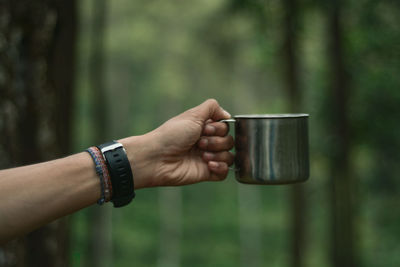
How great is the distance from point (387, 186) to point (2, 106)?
1024 centimetres

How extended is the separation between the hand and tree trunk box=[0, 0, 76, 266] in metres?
0.86

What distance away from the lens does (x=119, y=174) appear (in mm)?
2430

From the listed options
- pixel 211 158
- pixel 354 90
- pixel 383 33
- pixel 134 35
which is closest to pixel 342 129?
pixel 354 90

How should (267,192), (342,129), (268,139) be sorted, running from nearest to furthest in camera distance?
1. (268,139)
2. (342,129)
3. (267,192)

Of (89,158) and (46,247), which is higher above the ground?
(89,158)

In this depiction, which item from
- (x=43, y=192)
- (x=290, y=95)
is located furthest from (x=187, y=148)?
(x=290, y=95)

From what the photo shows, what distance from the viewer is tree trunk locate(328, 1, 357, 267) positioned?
9.57 metres

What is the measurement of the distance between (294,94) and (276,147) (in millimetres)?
7022

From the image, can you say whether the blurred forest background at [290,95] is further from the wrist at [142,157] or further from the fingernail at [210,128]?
the fingernail at [210,128]

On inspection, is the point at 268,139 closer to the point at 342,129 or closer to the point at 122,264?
the point at 342,129

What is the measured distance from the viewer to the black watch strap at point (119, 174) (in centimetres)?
243

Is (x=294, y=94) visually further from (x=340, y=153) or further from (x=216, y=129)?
(x=216, y=129)

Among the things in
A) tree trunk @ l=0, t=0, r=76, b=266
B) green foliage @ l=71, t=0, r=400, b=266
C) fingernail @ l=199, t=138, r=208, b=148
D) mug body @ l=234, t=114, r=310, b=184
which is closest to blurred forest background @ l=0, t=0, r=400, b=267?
tree trunk @ l=0, t=0, r=76, b=266

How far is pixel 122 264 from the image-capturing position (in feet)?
112
